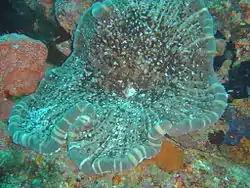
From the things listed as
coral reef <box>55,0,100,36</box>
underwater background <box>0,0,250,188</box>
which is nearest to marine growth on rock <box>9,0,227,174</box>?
underwater background <box>0,0,250,188</box>

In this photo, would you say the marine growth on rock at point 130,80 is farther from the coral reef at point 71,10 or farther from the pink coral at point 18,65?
the pink coral at point 18,65

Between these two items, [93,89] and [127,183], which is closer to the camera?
[127,183]

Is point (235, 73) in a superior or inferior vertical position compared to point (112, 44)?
inferior

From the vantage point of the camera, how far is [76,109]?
281 cm

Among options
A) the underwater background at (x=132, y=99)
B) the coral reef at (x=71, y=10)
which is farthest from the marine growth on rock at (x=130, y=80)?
the coral reef at (x=71, y=10)

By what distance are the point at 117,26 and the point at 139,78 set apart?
844mm

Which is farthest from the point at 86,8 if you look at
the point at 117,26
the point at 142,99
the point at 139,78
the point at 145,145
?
the point at 145,145

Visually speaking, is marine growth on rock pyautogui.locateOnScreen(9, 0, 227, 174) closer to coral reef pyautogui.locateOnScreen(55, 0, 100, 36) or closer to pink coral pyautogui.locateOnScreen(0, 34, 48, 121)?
coral reef pyautogui.locateOnScreen(55, 0, 100, 36)

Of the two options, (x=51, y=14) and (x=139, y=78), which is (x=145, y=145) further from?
(x=51, y=14)

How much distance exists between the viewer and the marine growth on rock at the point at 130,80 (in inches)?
113

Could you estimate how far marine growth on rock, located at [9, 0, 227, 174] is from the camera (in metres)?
2.88

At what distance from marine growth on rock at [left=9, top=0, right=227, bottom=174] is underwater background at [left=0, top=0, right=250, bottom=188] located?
1 centimetres

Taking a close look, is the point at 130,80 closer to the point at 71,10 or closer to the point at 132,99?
the point at 132,99

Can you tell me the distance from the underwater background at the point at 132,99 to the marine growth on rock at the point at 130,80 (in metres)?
0.01
